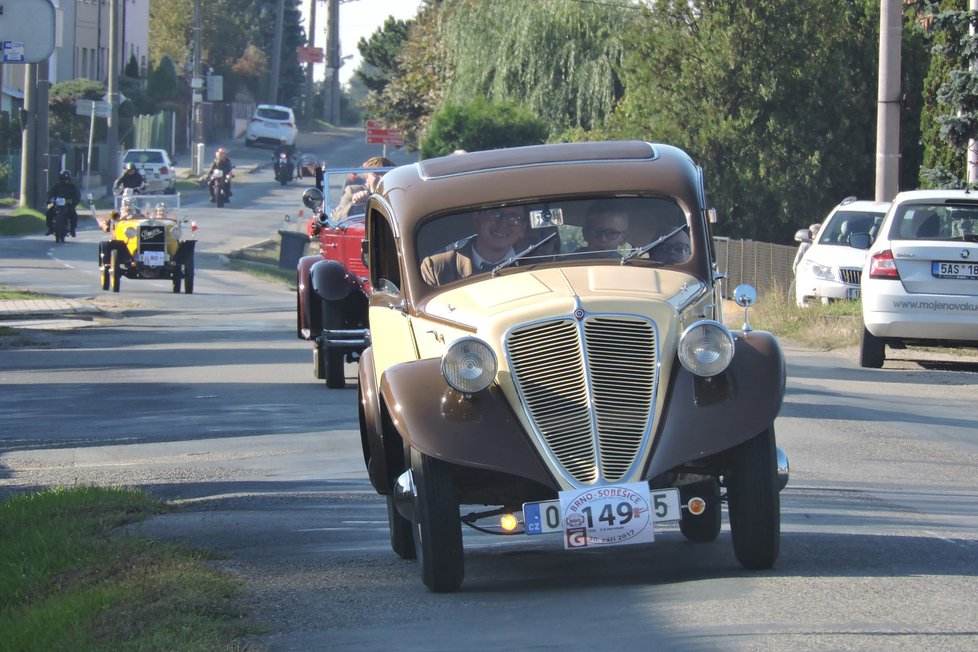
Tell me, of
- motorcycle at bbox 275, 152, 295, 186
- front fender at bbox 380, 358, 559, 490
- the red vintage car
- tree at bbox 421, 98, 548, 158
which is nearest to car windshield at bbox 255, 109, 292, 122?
motorcycle at bbox 275, 152, 295, 186

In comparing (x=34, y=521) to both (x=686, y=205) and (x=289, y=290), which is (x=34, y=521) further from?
(x=289, y=290)

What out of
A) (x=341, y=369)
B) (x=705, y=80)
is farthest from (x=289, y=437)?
(x=705, y=80)

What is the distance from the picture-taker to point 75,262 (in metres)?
35.5

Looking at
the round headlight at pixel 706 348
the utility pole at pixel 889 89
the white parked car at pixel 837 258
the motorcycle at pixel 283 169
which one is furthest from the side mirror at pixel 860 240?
the motorcycle at pixel 283 169

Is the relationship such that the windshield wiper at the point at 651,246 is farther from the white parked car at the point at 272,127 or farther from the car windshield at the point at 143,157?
the white parked car at the point at 272,127

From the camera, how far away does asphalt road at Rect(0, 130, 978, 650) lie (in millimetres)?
5891

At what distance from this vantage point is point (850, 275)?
77.5ft

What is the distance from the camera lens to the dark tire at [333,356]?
598 inches

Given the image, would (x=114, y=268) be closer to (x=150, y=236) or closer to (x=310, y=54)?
(x=150, y=236)

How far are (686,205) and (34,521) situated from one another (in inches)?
152

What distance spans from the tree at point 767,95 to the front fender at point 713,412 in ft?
88.8

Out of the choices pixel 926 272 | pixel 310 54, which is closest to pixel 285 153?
pixel 310 54

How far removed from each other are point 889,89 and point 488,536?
17.3 metres

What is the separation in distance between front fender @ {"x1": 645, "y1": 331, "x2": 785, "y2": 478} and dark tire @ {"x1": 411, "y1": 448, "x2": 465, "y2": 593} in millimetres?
842
